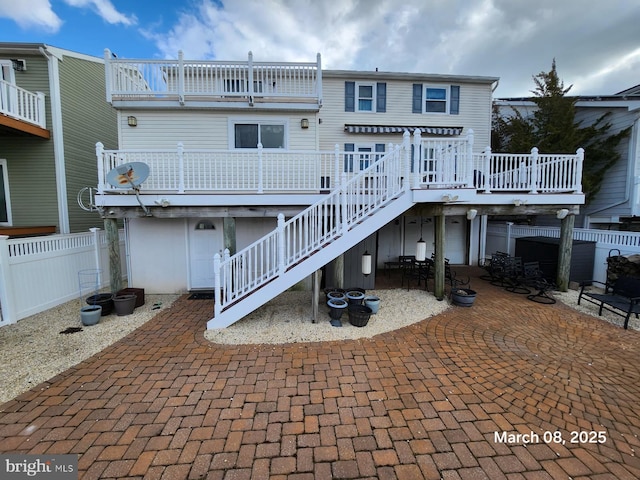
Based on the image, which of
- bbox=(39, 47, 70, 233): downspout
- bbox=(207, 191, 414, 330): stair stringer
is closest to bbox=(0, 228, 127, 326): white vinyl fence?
bbox=(39, 47, 70, 233): downspout

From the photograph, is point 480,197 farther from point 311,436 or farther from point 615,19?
point 615,19

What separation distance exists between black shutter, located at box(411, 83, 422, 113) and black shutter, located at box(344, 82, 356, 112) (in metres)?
2.38

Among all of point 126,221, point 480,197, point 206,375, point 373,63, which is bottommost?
point 206,375

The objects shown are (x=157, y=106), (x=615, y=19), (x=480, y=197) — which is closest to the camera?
(x=480, y=197)

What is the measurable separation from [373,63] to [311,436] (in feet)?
48.6

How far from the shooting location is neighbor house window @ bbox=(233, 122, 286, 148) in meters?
7.69

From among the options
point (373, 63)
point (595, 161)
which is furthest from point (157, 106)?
point (595, 161)

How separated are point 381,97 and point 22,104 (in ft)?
37.6

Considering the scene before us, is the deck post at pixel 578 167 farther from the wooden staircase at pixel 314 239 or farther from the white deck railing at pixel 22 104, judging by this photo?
the white deck railing at pixel 22 104

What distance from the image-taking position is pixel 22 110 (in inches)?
308

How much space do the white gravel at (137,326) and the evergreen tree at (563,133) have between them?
8.40 m

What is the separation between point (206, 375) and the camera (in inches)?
142

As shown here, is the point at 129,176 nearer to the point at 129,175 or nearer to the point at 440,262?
the point at 129,175

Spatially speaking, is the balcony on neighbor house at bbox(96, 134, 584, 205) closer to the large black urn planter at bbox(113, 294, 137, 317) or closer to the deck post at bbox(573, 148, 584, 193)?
the deck post at bbox(573, 148, 584, 193)
